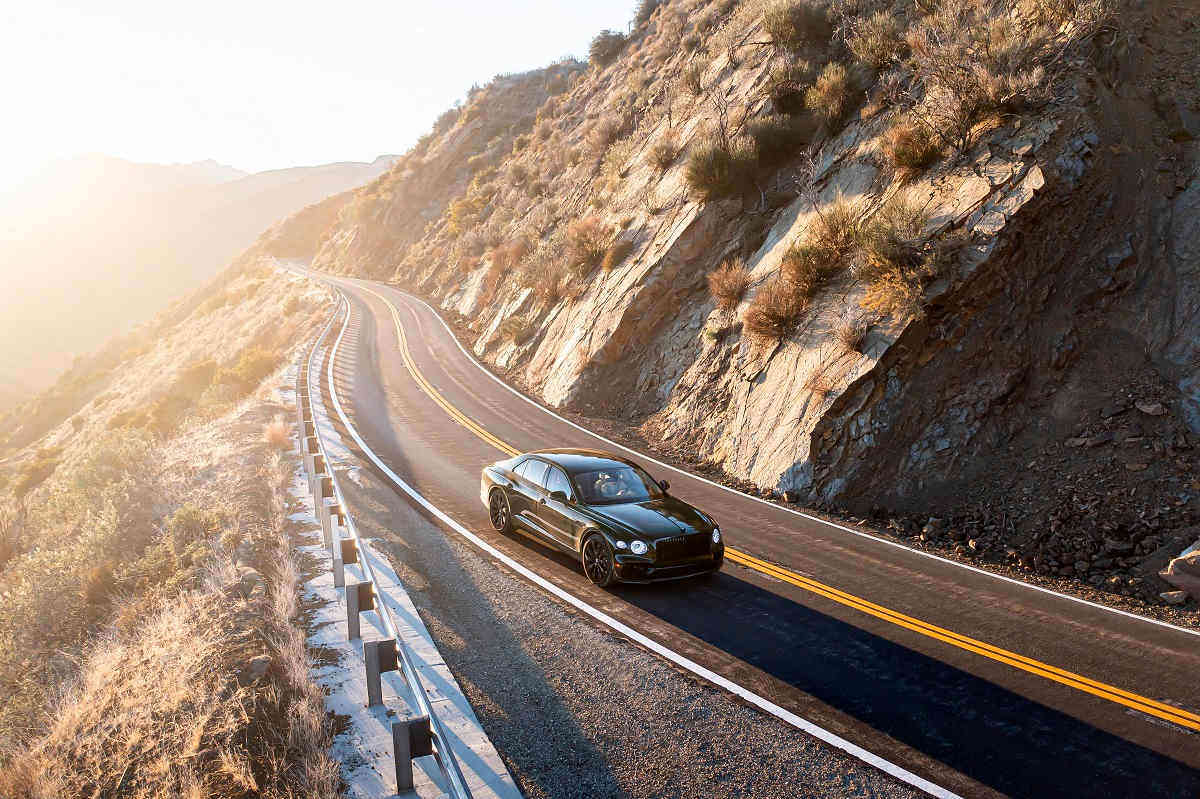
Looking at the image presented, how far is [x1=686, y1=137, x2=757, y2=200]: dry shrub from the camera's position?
816 inches

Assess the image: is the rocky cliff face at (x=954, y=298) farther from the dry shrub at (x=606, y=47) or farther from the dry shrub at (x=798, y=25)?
the dry shrub at (x=606, y=47)

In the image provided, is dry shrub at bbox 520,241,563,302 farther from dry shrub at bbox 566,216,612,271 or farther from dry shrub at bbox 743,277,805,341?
dry shrub at bbox 743,277,805,341

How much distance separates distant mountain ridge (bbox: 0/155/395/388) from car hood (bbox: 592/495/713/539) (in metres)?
103

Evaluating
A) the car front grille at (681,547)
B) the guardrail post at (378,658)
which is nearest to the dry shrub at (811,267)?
the car front grille at (681,547)

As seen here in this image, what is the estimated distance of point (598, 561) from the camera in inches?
334

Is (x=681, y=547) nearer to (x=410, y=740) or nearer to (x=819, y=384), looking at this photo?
(x=410, y=740)

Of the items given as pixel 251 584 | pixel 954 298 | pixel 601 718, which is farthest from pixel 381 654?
pixel 954 298

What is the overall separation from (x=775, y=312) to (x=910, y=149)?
4.83 m

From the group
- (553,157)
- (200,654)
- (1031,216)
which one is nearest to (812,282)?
(1031,216)

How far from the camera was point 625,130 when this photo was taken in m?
33.2

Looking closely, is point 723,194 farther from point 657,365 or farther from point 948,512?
point 948,512

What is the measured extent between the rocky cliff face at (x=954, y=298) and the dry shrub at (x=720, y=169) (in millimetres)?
217

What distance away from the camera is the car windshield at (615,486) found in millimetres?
9219

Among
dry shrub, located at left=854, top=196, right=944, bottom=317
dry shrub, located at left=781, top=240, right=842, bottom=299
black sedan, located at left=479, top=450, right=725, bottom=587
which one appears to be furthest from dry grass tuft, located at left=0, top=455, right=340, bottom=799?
dry shrub, located at left=781, top=240, right=842, bottom=299
